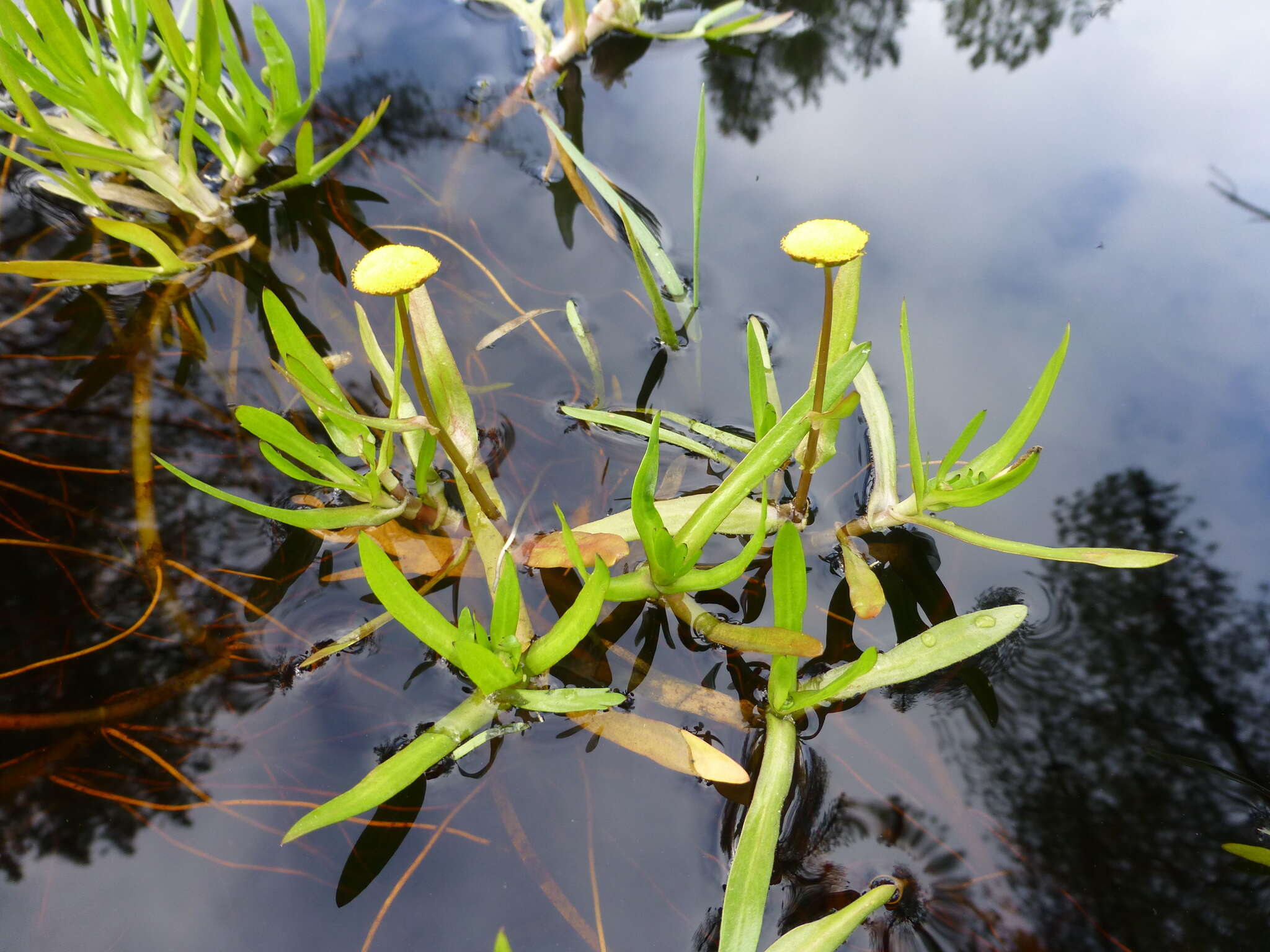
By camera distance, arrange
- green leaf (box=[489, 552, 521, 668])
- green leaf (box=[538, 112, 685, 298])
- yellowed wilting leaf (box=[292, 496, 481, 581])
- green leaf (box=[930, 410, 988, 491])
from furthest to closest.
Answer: green leaf (box=[538, 112, 685, 298])
yellowed wilting leaf (box=[292, 496, 481, 581])
green leaf (box=[930, 410, 988, 491])
green leaf (box=[489, 552, 521, 668])

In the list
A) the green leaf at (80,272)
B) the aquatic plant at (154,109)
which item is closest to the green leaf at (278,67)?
the aquatic plant at (154,109)

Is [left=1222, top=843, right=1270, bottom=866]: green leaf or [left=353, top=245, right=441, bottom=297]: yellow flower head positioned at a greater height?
[left=353, top=245, right=441, bottom=297]: yellow flower head

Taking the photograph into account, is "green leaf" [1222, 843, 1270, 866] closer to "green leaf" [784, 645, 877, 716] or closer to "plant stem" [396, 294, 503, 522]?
"green leaf" [784, 645, 877, 716]

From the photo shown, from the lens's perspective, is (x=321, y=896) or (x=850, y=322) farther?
(x=850, y=322)

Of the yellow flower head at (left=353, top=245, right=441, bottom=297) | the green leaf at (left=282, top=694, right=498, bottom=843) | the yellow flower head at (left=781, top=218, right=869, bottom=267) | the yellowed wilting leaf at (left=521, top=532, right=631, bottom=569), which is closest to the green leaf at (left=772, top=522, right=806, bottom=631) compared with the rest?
the yellowed wilting leaf at (left=521, top=532, right=631, bottom=569)

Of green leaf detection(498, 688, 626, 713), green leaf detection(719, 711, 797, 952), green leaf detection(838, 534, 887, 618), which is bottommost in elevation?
green leaf detection(719, 711, 797, 952)

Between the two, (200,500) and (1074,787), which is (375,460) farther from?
(1074,787)

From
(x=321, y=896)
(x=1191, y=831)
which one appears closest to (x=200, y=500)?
(x=321, y=896)

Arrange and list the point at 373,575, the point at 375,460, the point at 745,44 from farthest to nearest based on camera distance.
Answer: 1. the point at 745,44
2. the point at 375,460
3. the point at 373,575
